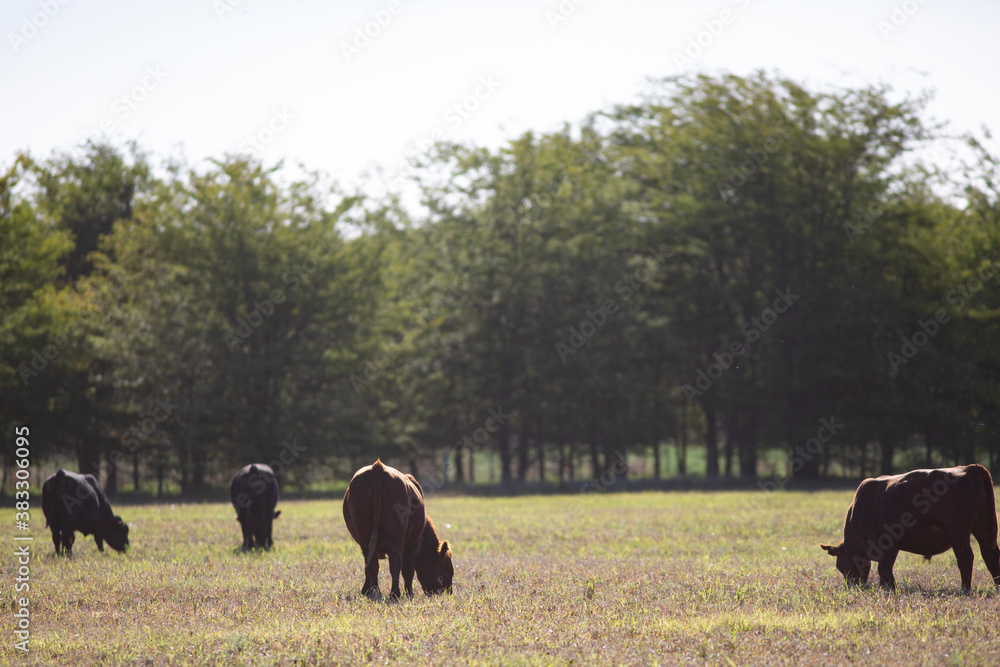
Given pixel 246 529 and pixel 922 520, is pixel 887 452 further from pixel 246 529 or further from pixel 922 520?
pixel 246 529

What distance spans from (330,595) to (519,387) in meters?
27.8

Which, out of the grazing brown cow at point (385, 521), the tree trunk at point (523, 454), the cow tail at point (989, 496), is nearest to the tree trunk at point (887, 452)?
the tree trunk at point (523, 454)

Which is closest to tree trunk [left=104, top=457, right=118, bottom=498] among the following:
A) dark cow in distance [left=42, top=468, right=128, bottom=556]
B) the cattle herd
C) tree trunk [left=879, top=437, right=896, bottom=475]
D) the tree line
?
the tree line

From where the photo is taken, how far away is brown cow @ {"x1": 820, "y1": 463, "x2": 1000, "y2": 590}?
380 inches

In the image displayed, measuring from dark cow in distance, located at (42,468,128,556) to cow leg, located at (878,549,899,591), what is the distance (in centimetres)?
1195

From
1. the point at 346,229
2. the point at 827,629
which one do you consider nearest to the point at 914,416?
the point at 346,229

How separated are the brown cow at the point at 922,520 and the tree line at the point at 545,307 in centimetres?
2565

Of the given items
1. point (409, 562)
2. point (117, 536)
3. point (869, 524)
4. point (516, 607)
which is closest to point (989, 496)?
point (869, 524)

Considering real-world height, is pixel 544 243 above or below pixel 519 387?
above

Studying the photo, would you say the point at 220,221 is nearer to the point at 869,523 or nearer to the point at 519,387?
the point at 519,387

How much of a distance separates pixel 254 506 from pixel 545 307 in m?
23.8

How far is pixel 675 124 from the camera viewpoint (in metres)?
40.1

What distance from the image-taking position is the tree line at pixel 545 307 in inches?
1309

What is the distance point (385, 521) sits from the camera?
383 inches
